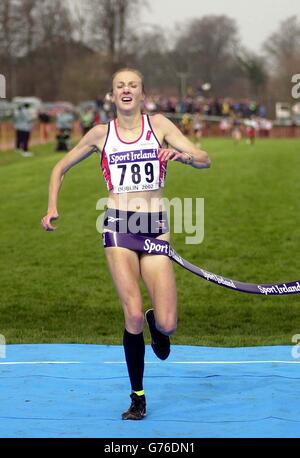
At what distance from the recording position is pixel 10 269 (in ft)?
49.8

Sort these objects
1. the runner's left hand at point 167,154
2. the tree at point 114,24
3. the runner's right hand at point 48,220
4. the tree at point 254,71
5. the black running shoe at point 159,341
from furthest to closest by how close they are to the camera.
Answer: the tree at point 254,71
the tree at point 114,24
the black running shoe at point 159,341
the runner's right hand at point 48,220
the runner's left hand at point 167,154

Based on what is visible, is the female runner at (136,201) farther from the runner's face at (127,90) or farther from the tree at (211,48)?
the tree at (211,48)

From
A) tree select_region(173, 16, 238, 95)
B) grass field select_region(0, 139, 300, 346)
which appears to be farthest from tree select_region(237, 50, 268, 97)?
grass field select_region(0, 139, 300, 346)

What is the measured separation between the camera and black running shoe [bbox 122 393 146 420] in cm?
671

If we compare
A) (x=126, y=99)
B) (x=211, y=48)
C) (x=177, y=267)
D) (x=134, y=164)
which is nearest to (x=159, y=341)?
(x=134, y=164)

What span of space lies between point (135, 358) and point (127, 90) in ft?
6.35

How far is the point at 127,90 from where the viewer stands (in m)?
6.95

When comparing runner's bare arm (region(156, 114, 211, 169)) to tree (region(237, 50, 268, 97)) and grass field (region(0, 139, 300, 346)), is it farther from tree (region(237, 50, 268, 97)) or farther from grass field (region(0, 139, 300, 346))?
tree (region(237, 50, 268, 97))

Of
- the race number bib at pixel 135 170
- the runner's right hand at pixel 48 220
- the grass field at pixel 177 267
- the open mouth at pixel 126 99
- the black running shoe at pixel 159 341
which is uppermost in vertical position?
the open mouth at pixel 126 99

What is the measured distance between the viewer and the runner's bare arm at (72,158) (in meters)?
7.04

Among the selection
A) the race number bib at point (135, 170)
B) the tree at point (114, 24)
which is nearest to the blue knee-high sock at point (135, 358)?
the race number bib at point (135, 170)

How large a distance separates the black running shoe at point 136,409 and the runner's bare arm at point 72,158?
4.52 ft

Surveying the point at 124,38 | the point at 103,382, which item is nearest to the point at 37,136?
the point at 124,38

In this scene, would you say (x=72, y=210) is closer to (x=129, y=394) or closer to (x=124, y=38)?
(x=129, y=394)
